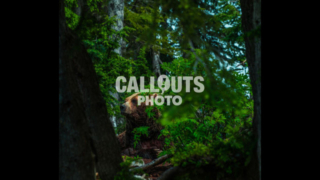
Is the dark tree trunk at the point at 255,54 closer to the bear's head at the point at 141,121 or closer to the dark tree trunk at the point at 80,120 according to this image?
the dark tree trunk at the point at 80,120

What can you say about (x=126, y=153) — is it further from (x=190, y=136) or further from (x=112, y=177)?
(x=112, y=177)

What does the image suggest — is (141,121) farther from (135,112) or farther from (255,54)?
(255,54)

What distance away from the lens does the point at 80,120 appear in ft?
10.5

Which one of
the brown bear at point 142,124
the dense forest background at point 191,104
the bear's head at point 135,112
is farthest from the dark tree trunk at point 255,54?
the bear's head at point 135,112

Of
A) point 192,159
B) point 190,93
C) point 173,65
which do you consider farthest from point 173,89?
point 190,93

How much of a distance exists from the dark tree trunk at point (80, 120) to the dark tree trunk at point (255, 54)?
74.7 inches

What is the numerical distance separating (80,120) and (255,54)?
2.28 metres

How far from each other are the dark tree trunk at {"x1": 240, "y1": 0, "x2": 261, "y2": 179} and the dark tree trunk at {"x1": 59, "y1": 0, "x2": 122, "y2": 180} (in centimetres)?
190

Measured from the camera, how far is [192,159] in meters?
3.71

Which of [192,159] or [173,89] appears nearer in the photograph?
[192,159]

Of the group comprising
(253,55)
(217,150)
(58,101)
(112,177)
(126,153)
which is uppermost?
(253,55)

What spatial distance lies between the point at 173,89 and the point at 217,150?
6.50 ft

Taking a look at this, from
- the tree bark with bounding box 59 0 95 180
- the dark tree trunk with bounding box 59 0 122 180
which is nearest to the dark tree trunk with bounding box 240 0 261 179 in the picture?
the dark tree trunk with bounding box 59 0 122 180

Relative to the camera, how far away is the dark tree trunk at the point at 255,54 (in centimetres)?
285
